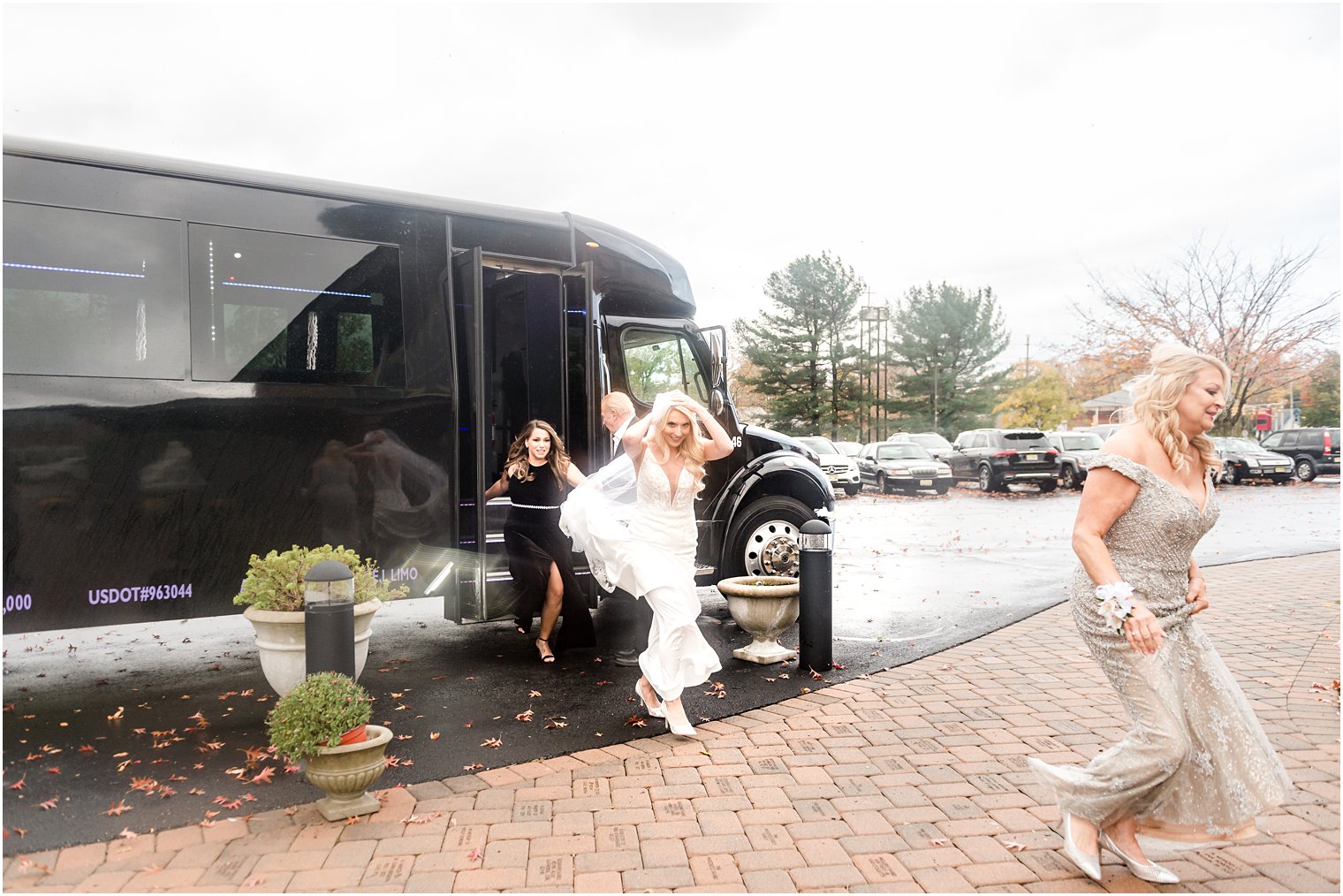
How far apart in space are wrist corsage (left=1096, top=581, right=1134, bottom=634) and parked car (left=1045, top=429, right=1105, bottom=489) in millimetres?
24717

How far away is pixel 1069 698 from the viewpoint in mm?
5637

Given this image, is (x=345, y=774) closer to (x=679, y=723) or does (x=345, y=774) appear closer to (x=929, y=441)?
(x=679, y=723)

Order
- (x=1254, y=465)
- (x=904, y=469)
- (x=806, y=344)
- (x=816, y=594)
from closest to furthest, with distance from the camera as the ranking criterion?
(x=816, y=594)
(x=904, y=469)
(x=1254, y=465)
(x=806, y=344)

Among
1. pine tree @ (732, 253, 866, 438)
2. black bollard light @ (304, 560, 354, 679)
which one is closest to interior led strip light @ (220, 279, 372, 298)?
black bollard light @ (304, 560, 354, 679)

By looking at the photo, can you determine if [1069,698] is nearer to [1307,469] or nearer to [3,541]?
[3,541]

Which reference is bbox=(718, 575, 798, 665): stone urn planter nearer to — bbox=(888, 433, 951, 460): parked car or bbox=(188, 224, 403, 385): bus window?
bbox=(188, 224, 403, 385): bus window

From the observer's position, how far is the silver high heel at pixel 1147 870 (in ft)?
10.5

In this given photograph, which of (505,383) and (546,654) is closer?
(546,654)

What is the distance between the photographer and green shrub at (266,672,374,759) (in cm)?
374

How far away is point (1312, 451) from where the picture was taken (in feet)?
99.4

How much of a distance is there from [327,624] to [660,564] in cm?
192

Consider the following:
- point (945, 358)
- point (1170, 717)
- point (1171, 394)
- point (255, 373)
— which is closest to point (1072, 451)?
point (945, 358)

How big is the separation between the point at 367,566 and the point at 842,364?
126ft

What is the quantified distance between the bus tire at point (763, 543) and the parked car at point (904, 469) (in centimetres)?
1773
